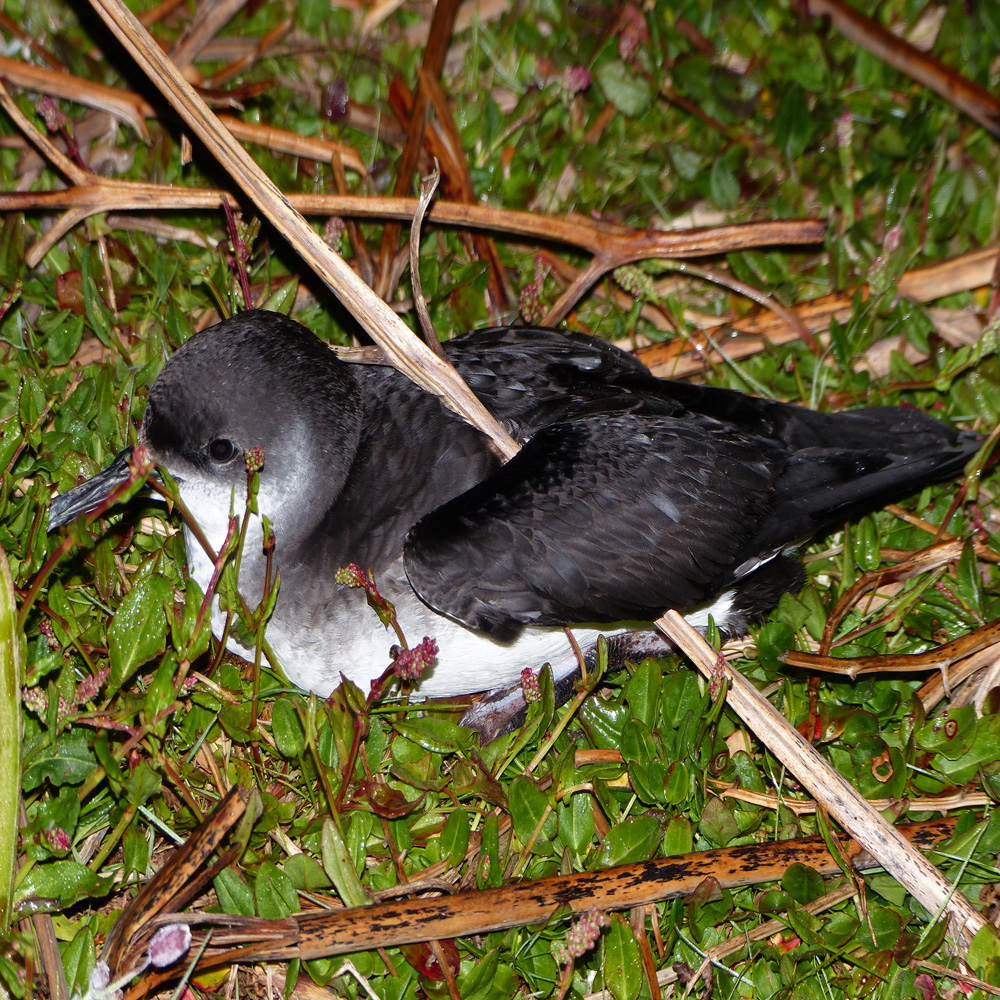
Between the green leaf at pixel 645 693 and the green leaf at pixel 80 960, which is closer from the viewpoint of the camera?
the green leaf at pixel 80 960

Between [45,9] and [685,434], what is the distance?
371cm

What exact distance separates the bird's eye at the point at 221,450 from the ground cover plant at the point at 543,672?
16.4 inches

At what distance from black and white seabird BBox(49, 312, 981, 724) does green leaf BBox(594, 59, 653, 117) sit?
2.06 m

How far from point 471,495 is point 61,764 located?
135 cm

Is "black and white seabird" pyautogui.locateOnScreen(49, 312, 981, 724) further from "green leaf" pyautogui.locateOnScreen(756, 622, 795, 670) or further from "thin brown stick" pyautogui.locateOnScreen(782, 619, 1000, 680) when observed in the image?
"thin brown stick" pyautogui.locateOnScreen(782, 619, 1000, 680)

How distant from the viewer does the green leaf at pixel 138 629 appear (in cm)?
301

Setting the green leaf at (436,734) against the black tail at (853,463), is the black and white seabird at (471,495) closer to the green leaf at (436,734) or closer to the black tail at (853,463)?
the black tail at (853,463)

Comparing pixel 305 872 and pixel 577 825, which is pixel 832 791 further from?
pixel 305 872

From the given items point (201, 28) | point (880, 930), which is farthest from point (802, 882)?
point (201, 28)

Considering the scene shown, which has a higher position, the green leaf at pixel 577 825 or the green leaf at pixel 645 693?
the green leaf at pixel 645 693

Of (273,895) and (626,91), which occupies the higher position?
(626,91)

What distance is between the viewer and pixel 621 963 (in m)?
2.93

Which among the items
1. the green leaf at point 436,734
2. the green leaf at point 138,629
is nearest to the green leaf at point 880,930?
the green leaf at point 436,734

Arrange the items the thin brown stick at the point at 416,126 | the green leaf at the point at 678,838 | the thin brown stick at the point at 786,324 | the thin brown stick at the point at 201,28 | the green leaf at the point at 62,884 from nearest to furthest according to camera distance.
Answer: the green leaf at the point at 62,884 < the green leaf at the point at 678,838 < the thin brown stick at the point at 416,126 < the thin brown stick at the point at 786,324 < the thin brown stick at the point at 201,28
